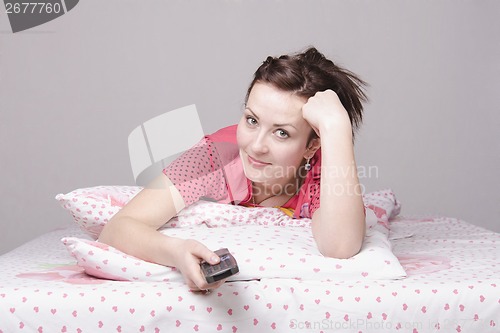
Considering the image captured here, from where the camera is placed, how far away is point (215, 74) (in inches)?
145

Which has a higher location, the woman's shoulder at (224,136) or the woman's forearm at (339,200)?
the woman's shoulder at (224,136)

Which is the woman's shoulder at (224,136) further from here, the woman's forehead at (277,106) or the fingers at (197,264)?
the fingers at (197,264)

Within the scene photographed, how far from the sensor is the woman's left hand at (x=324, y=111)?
1.66m

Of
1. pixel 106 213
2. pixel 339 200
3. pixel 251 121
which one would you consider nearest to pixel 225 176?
pixel 251 121

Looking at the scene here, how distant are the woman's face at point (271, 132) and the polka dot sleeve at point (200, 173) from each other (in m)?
0.11

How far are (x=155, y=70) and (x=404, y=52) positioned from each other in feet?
4.65

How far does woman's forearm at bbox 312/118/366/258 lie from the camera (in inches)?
61.7

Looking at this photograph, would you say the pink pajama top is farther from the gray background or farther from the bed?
the gray background

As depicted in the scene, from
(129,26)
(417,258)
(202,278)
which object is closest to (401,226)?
(417,258)

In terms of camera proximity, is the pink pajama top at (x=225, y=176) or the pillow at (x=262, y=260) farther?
the pink pajama top at (x=225, y=176)

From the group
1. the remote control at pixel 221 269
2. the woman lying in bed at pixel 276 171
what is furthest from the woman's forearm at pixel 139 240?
the remote control at pixel 221 269

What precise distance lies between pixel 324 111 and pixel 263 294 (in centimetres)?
54

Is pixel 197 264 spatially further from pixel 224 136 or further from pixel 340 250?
pixel 224 136

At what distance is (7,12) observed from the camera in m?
3.72
